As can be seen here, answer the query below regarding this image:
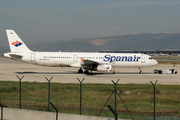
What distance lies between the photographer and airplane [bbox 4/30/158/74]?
1601 inches

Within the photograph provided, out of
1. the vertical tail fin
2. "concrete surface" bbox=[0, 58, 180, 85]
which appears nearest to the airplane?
the vertical tail fin

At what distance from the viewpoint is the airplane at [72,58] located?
40662 mm

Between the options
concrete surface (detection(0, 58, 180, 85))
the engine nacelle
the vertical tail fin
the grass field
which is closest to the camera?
the grass field

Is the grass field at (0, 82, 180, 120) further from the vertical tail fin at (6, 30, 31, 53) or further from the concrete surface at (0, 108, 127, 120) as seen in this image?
the vertical tail fin at (6, 30, 31, 53)

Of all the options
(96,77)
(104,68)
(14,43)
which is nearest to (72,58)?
(104,68)

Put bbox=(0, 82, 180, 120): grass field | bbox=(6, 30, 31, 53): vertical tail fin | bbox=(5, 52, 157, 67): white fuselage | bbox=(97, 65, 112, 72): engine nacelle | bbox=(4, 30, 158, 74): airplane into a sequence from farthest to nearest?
bbox=(6, 30, 31, 53): vertical tail fin → bbox=(5, 52, 157, 67): white fuselage → bbox=(4, 30, 158, 74): airplane → bbox=(97, 65, 112, 72): engine nacelle → bbox=(0, 82, 180, 120): grass field

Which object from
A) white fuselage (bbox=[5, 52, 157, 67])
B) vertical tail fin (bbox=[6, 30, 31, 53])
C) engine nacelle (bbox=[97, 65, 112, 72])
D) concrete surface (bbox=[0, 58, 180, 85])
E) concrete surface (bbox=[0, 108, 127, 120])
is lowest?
concrete surface (bbox=[0, 108, 127, 120])

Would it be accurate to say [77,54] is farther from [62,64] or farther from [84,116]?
[84,116]

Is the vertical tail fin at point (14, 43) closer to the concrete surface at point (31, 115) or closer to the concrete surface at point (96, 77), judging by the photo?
the concrete surface at point (96, 77)

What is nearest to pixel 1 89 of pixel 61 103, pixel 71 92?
pixel 71 92

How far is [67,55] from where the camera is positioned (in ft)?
138

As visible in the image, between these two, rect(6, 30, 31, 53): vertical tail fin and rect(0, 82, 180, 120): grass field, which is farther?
rect(6, 30, 31, 53): vertical tail fin

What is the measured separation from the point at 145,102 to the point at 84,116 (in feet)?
20.6

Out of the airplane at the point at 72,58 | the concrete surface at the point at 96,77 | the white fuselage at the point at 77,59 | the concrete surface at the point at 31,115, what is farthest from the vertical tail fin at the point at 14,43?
the concrete surface at the point at 31,115
